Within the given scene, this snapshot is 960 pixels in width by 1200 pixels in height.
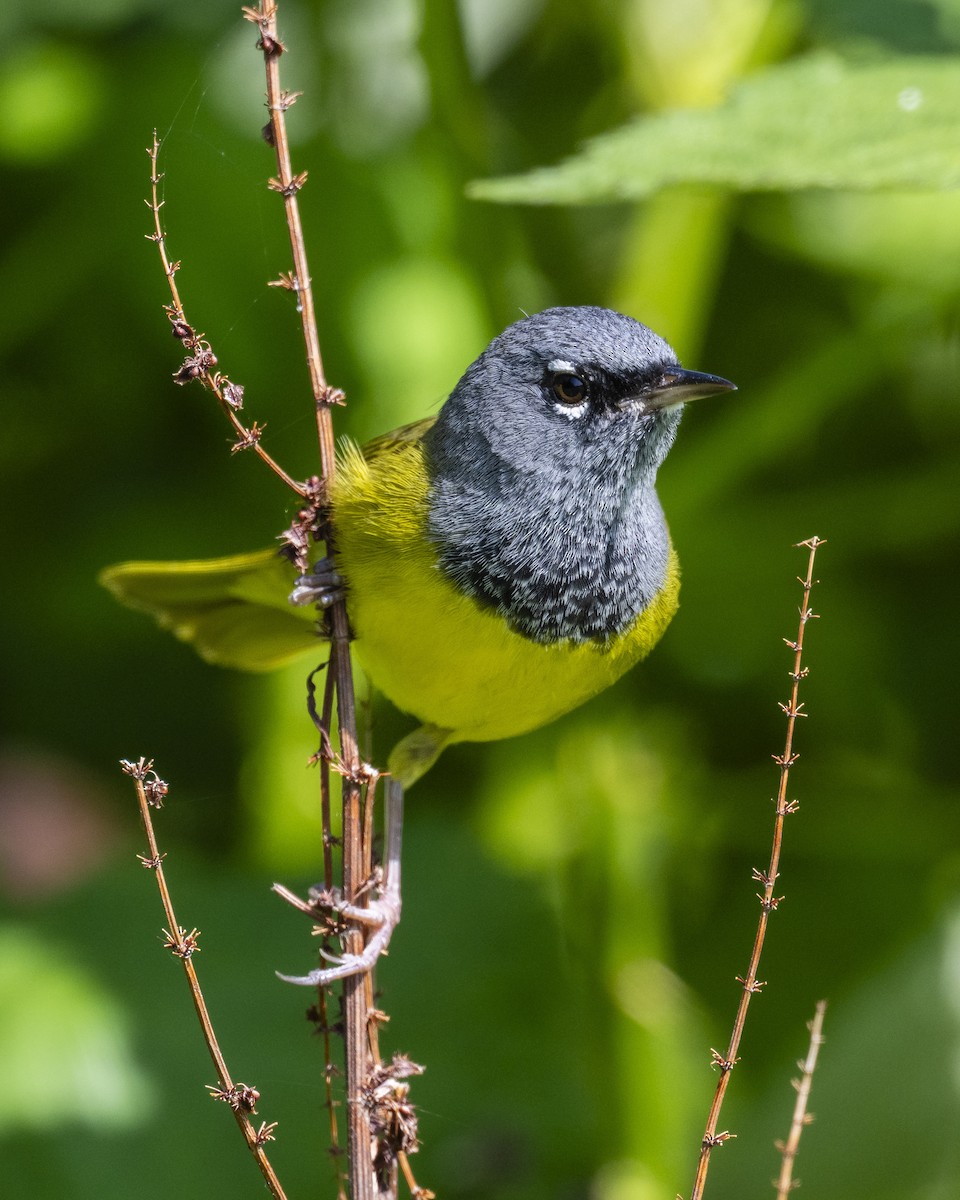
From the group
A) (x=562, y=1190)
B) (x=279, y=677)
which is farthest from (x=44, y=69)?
(x=562, y=1190)

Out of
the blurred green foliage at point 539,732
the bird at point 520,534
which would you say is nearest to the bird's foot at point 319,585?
the bird at point 520,534

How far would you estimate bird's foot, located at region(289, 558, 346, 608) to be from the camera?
6.68ft

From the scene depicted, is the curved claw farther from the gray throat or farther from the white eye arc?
the white eye arc

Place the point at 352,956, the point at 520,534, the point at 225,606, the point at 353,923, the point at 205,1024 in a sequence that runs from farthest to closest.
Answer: the point at 225,606 < the point at 520,534 < the point at 352,956 < the point at 353,923 < the point at 205,1024

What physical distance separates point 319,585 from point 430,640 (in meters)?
0.17

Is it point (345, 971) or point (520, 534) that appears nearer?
point (345, 971)

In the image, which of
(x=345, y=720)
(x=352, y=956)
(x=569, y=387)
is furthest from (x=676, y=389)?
(x=352, y=956)

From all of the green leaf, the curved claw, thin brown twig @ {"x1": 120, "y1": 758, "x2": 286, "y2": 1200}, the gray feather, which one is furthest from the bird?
thin brown twig @ {"x1": 120, "y1": 758, "x2": 286, "y2": 1200}

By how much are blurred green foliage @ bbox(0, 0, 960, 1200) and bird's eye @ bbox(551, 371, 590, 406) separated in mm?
799

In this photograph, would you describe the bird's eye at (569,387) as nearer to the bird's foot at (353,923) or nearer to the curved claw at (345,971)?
the bird's foot at (353,923)

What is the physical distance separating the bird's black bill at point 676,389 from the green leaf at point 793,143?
265 millimetres

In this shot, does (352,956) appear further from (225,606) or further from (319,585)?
(225,606)

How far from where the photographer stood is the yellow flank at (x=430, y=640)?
82.5 inches

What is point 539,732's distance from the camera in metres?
3.11
